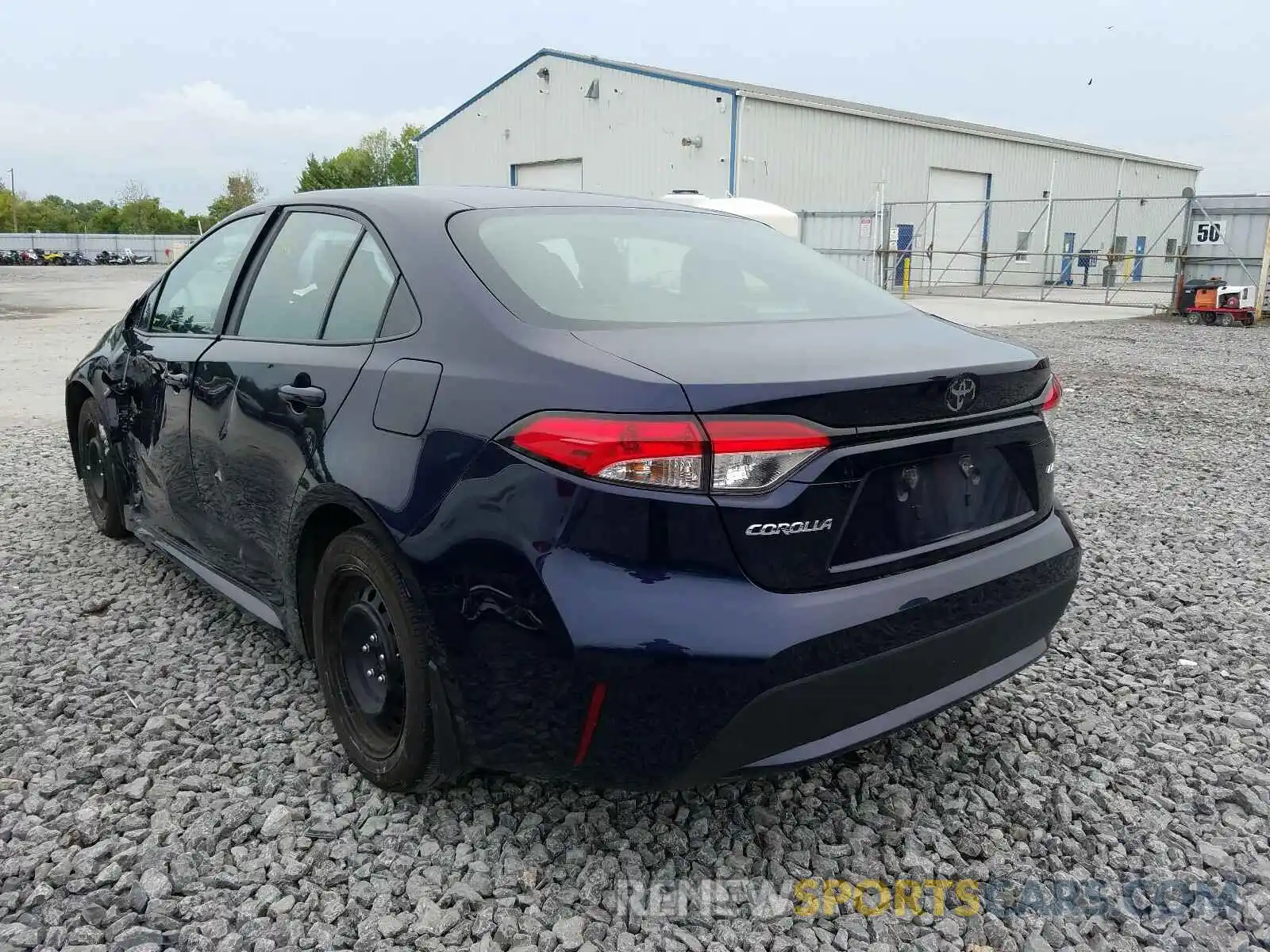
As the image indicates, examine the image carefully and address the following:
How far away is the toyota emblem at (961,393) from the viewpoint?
2.12 meters

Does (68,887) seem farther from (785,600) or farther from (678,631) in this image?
(785,600)

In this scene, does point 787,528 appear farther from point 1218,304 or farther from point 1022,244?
point 1022,244

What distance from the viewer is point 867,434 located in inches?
78.0

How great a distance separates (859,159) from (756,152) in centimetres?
506

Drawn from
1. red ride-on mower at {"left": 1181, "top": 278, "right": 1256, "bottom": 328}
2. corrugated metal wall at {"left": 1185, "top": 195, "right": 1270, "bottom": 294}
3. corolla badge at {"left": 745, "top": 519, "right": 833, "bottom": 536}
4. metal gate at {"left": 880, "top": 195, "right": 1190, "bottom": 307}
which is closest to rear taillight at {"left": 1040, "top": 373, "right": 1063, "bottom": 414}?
corolla badge at {"left": 745, "top": 519, "right": 833, "bottom": 536}

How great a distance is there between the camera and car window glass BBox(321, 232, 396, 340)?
98.9 inches

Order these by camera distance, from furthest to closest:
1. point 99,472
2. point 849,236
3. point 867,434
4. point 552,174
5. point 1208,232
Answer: point 552,174 → point 849,236 → point 1208,232 → point 99,472 → point 867,434

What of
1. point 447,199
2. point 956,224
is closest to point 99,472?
point 447,199

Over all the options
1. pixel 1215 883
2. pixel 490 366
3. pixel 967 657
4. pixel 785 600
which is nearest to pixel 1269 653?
pixel 1215 883

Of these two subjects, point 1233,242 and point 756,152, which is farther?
point 756,152

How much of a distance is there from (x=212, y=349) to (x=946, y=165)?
3223 cm

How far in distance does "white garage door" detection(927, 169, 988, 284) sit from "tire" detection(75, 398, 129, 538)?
2910cm

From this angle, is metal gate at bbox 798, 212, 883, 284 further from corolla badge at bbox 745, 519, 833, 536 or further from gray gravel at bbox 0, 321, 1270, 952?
corolla badge at bbox 745, 519, 833, 536

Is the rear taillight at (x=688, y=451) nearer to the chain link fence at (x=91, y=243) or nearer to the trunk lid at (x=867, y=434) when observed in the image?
the trunk lid at (x=867, y=434)
